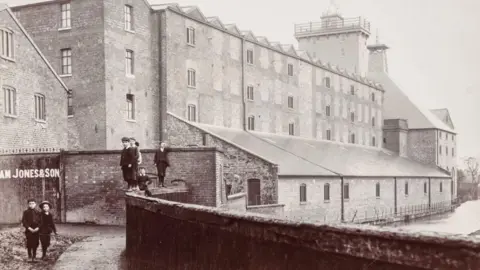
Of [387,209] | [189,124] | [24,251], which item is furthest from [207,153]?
[387,209]

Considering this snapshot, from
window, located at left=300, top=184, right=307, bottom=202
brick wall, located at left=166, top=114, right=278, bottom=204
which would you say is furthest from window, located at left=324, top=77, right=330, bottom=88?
brick wall, located at left=166, top=114, right=278, bottom=204

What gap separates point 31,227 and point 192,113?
21.1 metres

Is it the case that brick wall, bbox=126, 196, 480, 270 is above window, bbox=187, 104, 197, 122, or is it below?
below

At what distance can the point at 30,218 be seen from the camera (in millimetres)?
12867

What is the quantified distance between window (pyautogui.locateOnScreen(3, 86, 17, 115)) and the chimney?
44.8 m

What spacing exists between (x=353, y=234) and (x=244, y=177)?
83.9 ft

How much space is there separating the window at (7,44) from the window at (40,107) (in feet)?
8.49

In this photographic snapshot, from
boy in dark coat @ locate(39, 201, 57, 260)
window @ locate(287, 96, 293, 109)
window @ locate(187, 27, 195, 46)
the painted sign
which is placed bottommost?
boy in dark coat @ locate(39, 201, 57, 260)

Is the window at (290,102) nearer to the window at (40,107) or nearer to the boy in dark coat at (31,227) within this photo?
the window at (40,107)

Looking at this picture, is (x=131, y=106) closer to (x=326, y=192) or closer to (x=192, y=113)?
(x=192, y=113)

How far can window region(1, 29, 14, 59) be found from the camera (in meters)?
21.6

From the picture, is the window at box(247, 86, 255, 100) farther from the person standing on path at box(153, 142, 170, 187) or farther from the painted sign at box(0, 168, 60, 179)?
the painted sign at box(0, 168, 60, 179)

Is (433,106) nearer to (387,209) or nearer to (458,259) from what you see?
(387,209)

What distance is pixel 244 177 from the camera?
2872 centimetres
